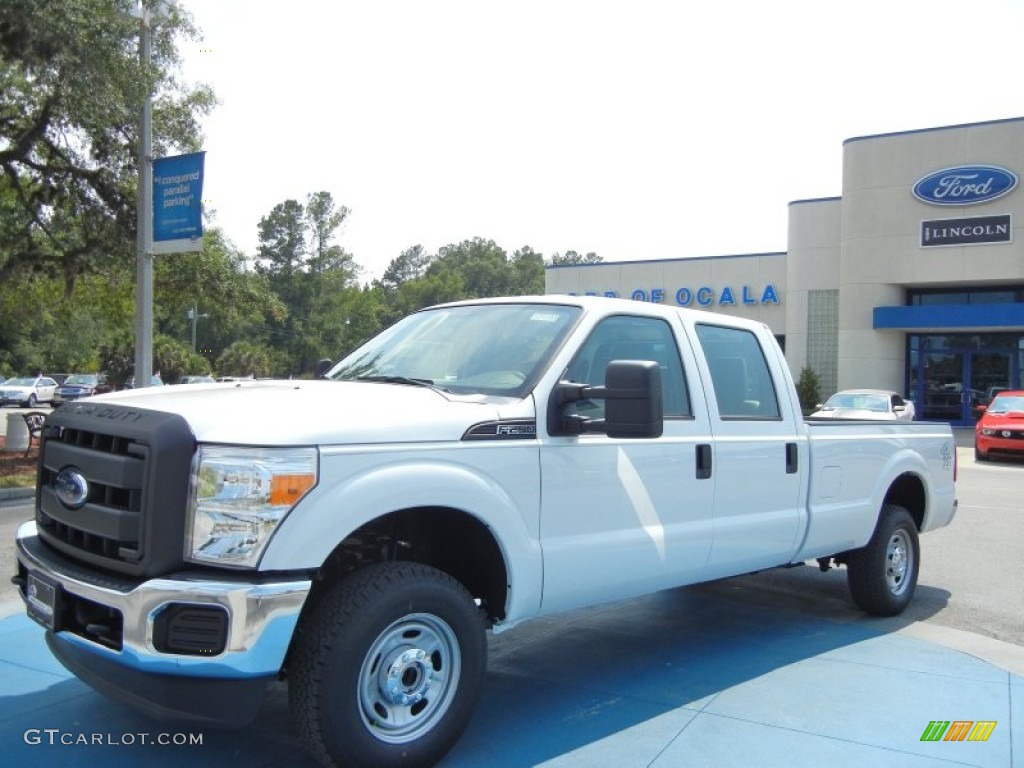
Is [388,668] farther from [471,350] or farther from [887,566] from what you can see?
[887,566]

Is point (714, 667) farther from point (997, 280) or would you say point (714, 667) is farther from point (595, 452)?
point (997, 280)

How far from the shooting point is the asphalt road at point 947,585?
668 centimetres

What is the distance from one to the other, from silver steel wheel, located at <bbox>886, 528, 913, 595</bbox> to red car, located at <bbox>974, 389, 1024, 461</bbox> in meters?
14.5

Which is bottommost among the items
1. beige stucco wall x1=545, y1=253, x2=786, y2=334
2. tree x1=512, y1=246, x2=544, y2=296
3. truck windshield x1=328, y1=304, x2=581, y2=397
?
truck windshield x1=328, y1=304, x2=581, y2=397

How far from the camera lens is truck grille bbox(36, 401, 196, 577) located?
323 centimetres

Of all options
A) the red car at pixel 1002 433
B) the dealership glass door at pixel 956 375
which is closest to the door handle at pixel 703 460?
the red car at pixel 1002 433

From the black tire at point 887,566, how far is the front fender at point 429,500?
3.34 m

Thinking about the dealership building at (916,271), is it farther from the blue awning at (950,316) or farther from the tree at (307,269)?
the tree at (307,269)

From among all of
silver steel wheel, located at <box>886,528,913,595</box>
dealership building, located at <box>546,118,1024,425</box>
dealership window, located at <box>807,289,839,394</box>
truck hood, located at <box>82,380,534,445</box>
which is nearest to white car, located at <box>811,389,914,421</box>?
dealership building, located at <box>546,118,1024,425</box>

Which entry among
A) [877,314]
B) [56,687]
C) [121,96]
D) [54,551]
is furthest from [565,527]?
[877,314]

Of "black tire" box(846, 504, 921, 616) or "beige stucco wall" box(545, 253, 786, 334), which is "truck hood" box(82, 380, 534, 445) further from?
"beige stucco wall" box(545, 253, 786, 334)

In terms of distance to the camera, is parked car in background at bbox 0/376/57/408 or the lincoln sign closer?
the lincoln sign

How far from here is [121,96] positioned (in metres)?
13.7

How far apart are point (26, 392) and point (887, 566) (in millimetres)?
44016
